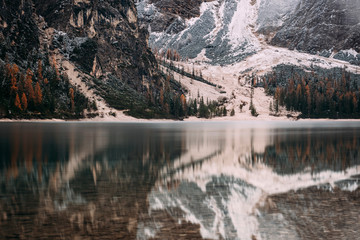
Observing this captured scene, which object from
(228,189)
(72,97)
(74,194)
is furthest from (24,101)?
(228,189)

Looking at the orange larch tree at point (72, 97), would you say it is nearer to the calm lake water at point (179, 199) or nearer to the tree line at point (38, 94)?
the tree line at point (38, 94)

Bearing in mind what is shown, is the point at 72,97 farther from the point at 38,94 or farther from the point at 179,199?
the point at 179,199

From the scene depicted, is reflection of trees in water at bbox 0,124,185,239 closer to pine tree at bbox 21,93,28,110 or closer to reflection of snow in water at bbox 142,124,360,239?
reflection of snow in water at bbox 142,124,360,239

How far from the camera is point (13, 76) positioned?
156375 millimetres

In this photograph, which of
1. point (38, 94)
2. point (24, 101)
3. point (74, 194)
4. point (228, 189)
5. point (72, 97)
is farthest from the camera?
point (72, 97)

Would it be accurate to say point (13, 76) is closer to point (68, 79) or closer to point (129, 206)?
point (68, 79)

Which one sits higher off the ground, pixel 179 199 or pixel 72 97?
pixel 72 97

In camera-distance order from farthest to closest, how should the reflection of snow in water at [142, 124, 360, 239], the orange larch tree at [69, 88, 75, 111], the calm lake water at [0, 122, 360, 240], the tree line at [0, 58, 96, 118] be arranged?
the orange larch tree at [69, 88, 75, 111], the tree line at [0, 58, 96, 118], the reflection of snow in water at [142, 124, 360, 239], the calm lake water at [0, 122, 360, 240]

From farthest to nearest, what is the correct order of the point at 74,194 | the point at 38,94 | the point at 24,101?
1. the point at 38,94
2. the point at 24,101
3. the point at 74,194

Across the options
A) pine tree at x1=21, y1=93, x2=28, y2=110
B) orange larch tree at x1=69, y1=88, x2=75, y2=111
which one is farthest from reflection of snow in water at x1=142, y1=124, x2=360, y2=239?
orange larch tree at x1=69, y1=88, x2=75, y2=111

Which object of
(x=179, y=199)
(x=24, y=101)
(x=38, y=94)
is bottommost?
(x=179, y=199)

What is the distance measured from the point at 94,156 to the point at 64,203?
61.2 ft

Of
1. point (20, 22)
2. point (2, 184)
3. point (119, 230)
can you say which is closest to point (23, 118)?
point (20, 22)

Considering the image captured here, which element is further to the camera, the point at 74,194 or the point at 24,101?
the point at 24,101
